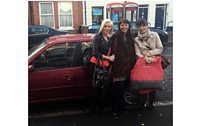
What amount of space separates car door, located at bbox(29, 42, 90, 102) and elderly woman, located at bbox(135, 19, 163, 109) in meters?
0.70

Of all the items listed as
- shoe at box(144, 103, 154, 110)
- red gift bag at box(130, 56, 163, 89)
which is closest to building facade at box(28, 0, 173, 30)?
red gift bag at box(130, 56, 163, 89)

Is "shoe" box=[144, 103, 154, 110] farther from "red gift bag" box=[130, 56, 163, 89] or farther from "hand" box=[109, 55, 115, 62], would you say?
"hand" box=[109, 55, 115, 62]

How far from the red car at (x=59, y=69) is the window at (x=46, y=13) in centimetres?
22

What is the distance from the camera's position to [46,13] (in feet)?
10.4

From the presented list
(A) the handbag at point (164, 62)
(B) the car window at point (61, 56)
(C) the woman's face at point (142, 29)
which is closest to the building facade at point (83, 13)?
(C) the woman's face at point (142, 29)

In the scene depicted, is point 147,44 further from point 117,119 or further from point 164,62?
point 117,119

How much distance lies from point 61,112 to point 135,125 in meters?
0.93

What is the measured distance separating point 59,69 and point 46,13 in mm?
679

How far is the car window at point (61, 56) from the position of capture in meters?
3.22

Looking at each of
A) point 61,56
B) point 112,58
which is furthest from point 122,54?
point 61,56

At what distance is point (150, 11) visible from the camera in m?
3.18
